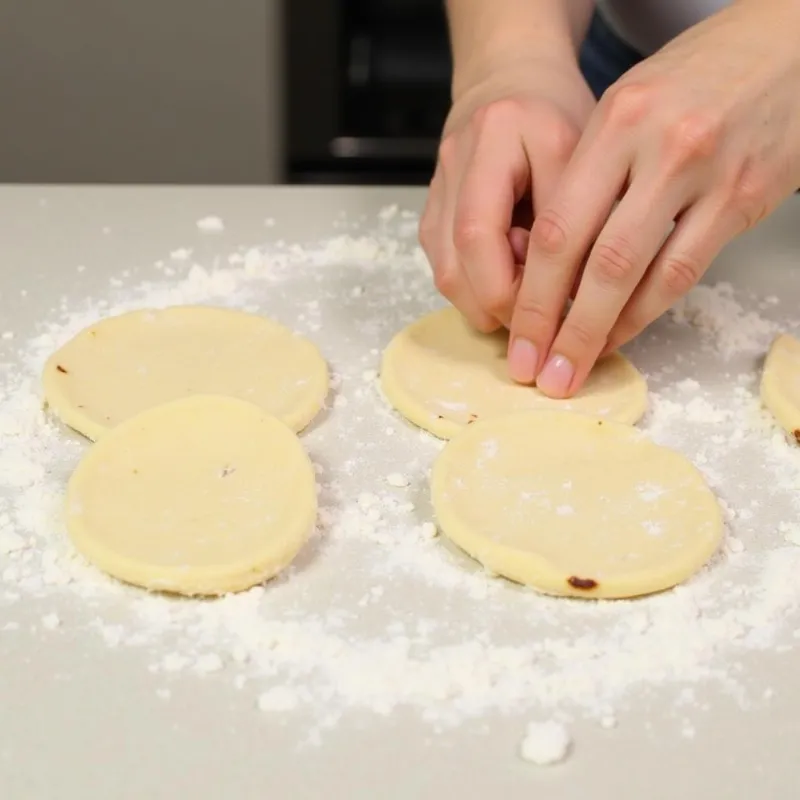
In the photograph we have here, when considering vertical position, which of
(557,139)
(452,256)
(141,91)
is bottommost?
(141,91)

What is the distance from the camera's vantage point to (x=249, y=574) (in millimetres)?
752

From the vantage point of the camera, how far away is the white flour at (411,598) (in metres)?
0.69

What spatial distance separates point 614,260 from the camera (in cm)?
88

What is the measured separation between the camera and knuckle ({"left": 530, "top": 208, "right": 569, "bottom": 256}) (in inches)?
34.9

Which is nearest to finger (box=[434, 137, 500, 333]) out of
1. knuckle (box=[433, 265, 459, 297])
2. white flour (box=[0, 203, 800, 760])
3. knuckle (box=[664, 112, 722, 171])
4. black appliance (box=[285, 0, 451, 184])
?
knuckle (box=[433, 265, 459, 297])

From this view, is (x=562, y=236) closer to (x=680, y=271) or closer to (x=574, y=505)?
(x=680, y=271)

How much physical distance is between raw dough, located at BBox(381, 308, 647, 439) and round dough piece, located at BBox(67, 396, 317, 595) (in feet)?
0.47

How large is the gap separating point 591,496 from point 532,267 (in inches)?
8.6

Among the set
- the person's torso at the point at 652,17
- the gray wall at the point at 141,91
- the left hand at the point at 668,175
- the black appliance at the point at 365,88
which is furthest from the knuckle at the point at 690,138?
the gray wall at the point at 141,91

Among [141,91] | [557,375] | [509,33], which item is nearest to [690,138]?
[557,375]

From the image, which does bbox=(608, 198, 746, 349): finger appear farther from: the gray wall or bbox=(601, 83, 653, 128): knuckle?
the gray wall

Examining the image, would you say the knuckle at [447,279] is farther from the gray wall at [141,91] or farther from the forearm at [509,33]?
the gray wall at [141,91]

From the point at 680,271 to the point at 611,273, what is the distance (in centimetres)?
7

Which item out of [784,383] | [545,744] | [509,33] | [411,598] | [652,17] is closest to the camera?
[545,744]
